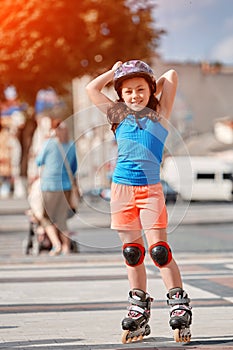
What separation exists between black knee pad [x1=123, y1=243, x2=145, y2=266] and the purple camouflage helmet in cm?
94

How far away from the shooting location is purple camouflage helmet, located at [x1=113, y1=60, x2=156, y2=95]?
5.65m

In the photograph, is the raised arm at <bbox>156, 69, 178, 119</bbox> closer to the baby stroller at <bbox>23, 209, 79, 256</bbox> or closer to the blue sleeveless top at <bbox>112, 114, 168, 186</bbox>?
the blue sleeveless top at <bbox>112, 114, 168, 186</bbox>

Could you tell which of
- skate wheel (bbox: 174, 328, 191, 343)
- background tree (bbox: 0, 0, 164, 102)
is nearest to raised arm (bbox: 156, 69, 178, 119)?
skate wheel (bbox: 174, 328, 191, 343)

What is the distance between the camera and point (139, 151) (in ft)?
18.6

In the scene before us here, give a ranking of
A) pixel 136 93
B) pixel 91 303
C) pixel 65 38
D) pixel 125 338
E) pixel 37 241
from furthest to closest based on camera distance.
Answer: pixel 65 38 < pixel 37 241 < pixel 91 303 < pixel 136 93 < pixel 125 338

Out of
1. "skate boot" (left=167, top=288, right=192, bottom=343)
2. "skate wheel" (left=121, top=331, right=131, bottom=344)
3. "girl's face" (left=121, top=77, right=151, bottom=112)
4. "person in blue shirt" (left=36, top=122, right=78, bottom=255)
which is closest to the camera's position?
"skate boot" (left=167, top=288, right=192, bottom=343)

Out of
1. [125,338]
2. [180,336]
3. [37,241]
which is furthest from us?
[37,241]

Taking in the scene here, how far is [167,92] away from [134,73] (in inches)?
A: 12.3

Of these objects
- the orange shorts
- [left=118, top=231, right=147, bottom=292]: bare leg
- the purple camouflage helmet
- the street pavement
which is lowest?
the street pavement

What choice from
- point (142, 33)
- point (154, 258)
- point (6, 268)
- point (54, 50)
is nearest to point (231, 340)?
point (154, 258)

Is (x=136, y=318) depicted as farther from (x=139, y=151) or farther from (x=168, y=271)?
(x=139, y=151)

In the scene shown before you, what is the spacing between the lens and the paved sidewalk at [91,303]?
5.62m

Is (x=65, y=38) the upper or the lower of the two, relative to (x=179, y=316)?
upper

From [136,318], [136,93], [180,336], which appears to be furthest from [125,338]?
[136,93]
